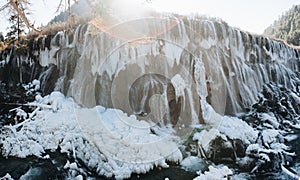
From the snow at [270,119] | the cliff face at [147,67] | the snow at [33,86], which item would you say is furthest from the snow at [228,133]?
the snow at [33,86]

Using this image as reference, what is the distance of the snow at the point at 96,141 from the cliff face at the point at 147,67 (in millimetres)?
1502

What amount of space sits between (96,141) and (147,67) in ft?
13.1

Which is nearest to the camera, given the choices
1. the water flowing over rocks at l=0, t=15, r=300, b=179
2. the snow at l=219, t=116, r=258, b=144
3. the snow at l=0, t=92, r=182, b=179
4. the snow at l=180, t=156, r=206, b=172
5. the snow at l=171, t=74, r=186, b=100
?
the snow at l=0, t=92, r=182, b=179

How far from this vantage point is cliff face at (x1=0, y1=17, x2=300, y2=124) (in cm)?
964

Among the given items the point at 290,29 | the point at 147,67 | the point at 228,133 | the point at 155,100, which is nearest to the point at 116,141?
the point at 155,100

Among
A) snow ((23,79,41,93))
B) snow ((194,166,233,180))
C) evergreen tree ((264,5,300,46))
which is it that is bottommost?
snow ((194,166,233,180))

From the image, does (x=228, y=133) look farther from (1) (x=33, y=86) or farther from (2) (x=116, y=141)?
(1) (x=33, y=86)

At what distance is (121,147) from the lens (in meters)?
6.73

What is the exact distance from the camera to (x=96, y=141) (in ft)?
22.4

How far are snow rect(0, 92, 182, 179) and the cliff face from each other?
150cm

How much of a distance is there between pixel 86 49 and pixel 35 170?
16.2 feet

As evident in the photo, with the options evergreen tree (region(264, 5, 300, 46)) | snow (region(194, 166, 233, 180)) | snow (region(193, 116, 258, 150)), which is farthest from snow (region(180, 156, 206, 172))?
evergreen tree (region(264, 5, 300, 46))

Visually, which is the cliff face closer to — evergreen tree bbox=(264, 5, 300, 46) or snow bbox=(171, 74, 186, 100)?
snow bbox=(171, 74, 186, 100)

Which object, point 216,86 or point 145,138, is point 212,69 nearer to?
point 216,86
